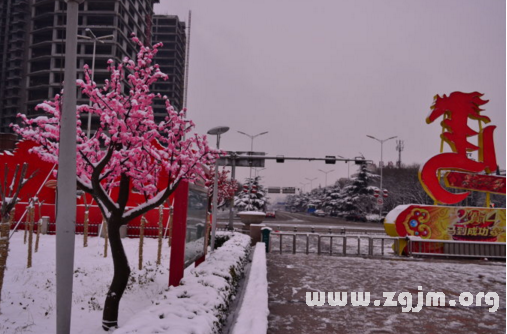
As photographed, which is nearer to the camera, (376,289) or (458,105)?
(376,289)

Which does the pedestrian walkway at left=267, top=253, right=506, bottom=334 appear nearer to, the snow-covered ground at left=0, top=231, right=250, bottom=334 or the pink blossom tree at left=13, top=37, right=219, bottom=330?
the snow-covered ground at left=0, top=231, right=250, bottom=334

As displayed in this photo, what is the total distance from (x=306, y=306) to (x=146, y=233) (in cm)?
1344

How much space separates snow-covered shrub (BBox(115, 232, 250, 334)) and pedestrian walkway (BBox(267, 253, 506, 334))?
138 cm

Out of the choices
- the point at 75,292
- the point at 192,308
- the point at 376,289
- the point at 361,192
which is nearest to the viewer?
the point at 192,308

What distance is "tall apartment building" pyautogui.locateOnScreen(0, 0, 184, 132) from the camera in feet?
232

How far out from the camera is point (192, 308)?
5.34 meters

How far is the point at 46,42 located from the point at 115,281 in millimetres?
77726

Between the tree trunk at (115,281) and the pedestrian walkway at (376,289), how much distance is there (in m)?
2.72

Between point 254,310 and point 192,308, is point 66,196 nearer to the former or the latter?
point 192,308

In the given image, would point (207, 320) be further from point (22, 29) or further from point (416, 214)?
point (22, 29)

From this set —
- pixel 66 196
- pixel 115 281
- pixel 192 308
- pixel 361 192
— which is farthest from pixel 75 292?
pixel 361 192

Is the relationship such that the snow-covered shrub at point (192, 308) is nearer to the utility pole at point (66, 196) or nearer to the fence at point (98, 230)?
the utility pole at point (66, 196)

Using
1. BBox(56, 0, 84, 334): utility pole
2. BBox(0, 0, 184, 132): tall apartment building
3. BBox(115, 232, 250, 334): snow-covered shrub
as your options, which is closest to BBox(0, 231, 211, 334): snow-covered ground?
BBox(115, 232, 250, 334): snow-covered shrub

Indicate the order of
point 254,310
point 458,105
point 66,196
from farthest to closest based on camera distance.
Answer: point 458,105, point 254,310, point 66,196
